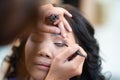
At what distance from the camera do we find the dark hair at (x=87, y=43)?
119 cm

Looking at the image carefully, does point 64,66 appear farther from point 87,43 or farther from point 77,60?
point 87,43

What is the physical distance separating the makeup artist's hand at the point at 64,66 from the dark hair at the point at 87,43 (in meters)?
0.26

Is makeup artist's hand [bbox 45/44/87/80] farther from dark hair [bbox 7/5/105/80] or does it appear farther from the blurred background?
the blurred background

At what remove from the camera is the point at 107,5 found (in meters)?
3.14

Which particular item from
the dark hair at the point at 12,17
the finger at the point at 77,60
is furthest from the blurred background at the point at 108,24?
the dark hair at the point at 12,17

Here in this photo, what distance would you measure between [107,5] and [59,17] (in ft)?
8.14

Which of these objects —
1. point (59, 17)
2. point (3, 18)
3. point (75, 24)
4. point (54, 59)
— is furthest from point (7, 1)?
point (75, 24)

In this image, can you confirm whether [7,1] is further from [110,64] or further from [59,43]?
[110,64]

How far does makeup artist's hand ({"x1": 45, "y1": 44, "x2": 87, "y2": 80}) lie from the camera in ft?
2.66

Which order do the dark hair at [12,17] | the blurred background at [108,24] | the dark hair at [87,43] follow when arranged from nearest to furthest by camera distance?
the dark hair at [12,17]
the dark hair at [87,43]
the blurred background at [108,24]

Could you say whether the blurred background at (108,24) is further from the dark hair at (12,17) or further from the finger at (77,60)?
the dark hair at (12,17)

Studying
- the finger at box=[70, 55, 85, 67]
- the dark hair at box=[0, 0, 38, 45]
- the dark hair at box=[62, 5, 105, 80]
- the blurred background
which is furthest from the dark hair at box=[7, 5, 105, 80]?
the blurred background

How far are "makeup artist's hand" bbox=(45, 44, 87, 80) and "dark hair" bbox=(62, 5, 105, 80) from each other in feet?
0.86

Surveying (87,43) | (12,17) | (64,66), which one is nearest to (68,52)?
(64,66)
